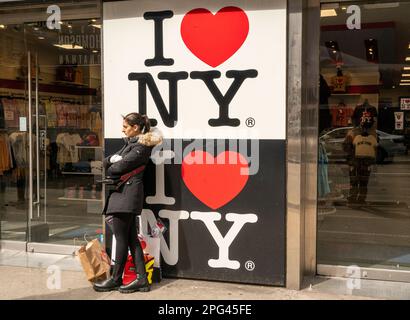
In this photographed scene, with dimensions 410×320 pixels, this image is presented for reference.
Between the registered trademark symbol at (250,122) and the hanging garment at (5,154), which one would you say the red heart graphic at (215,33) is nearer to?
the registered trademark symbol at (250,122)

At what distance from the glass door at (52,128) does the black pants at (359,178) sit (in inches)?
125

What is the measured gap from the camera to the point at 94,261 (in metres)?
5.07

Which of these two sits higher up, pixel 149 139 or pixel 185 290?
pixel 149 139

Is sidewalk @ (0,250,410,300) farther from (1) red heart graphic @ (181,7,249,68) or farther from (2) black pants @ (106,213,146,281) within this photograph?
(1) red heart graphic @ (181,7,249,68)

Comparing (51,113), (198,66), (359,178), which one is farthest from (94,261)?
(359,178)

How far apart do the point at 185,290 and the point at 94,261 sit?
0.94m

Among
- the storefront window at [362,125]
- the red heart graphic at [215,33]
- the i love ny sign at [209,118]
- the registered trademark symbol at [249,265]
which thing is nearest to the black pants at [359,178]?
the storefront window at [362,125]

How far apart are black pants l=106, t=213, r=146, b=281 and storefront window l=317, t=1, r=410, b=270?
6.48ft

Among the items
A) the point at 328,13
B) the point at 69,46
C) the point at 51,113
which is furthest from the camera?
the point at 51,113

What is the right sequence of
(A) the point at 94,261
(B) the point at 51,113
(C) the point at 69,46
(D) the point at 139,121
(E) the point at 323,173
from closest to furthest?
(D) the point at 139,121 < (A) the point at 94,261 < (E) the point at 323,173 < (C) the point at 69,46 < (B) the point at 51,113

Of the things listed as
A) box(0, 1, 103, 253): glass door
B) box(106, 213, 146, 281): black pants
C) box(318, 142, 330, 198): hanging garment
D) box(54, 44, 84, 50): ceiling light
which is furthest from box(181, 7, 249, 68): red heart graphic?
box(54, 44, 84, 50): ceiling light

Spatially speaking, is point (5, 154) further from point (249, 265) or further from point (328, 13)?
point (328, 13)

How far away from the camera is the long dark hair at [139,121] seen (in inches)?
→ 194

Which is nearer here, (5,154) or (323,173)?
(323,173)
